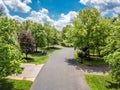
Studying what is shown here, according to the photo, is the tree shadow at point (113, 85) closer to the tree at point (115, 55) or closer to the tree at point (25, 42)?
the tree at point (115, 55)

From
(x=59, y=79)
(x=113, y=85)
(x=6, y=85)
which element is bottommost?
(x=113, y=85)

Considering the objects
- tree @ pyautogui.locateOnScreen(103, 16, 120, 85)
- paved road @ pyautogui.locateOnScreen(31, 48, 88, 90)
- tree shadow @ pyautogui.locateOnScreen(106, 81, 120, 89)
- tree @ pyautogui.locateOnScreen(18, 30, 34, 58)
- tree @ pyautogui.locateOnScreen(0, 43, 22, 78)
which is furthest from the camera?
tree @ pyautogui.locateOnScreen(18, 30, 34, 58)

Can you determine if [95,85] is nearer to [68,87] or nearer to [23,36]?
[68,87]

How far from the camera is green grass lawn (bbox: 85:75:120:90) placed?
22.2 meters

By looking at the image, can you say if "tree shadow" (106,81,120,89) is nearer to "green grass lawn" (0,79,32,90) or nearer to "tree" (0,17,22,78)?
"green grass lawn" (0,79,32,90)

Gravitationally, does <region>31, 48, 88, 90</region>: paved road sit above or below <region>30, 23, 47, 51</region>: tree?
below

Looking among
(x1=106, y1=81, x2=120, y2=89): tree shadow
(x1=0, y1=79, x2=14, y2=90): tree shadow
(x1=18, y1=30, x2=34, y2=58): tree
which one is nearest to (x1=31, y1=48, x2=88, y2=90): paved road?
(x1=0, y1=79, x2=14, y2=90): tree shadow

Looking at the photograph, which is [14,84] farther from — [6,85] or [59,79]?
[59,79]

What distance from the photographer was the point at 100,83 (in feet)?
78.7

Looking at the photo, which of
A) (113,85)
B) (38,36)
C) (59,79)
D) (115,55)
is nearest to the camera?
(115,55)

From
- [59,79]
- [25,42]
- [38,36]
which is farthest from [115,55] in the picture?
[38,36]

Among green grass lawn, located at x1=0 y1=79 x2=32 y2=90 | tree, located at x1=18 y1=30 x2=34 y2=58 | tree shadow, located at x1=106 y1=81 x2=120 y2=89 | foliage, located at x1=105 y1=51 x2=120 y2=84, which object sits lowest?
tree shadow, located at x1=106 y1=81 x2=120 y2=89

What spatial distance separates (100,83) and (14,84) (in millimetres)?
9677

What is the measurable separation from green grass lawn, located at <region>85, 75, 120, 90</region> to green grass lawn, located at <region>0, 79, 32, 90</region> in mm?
6836
